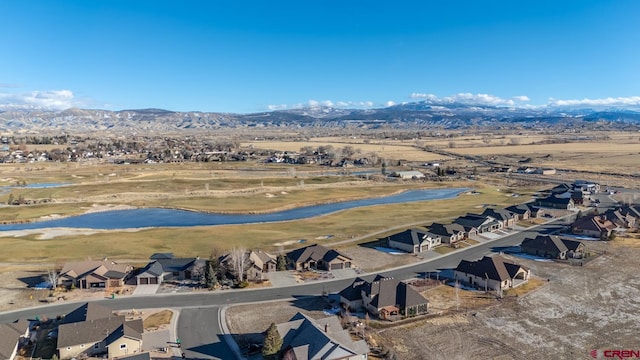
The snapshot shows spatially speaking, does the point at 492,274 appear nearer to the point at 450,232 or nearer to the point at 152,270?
the point at 450,232

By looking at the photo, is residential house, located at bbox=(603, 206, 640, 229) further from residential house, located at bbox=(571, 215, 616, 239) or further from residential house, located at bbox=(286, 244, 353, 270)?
residential house, located at bbox=(286, 244, 353, 270)

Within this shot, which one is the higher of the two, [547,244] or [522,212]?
[547,244]

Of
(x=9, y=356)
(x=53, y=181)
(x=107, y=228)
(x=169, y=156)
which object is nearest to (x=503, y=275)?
(x=9, y=356)

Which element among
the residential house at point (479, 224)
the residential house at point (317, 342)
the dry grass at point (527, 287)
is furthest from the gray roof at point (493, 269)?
the residential house at point (317, 342)

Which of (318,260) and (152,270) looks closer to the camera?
(152,270)

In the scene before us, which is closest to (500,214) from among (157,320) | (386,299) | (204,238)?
(386,299)

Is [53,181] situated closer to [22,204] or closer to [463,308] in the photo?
[22,204]

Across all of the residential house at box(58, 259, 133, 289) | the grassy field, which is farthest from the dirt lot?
the grassy field
